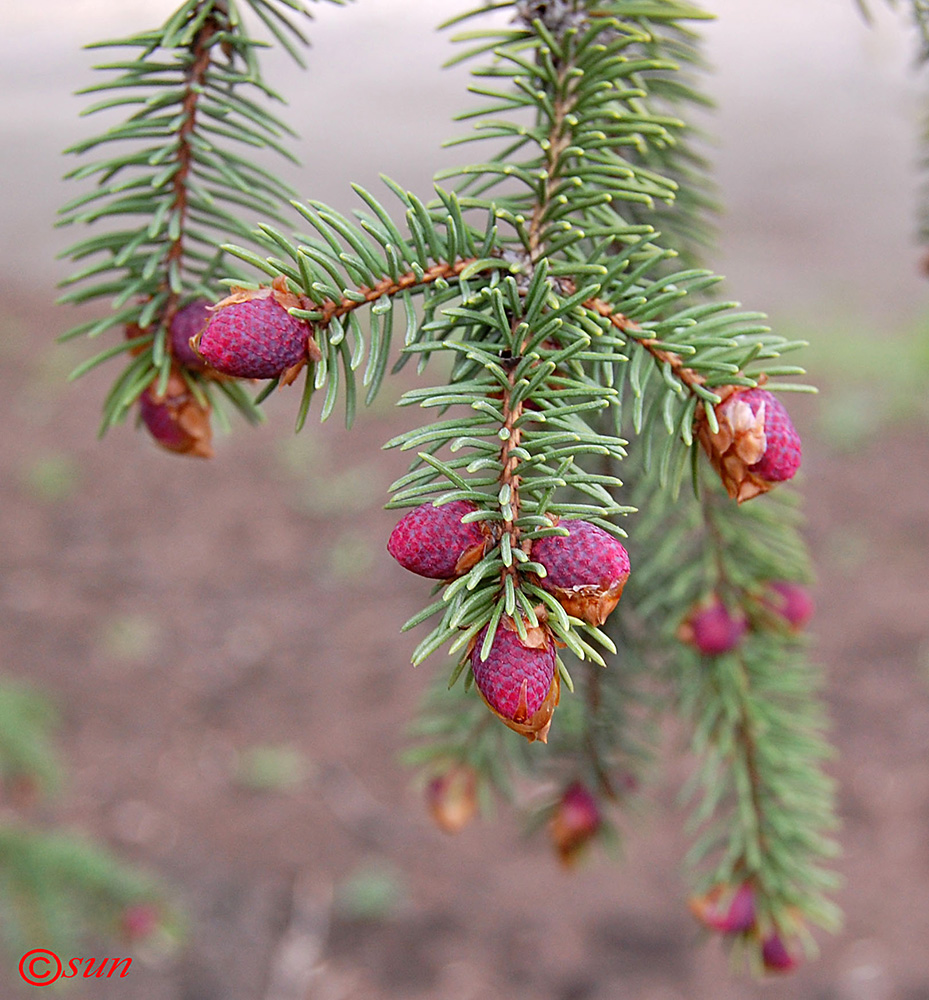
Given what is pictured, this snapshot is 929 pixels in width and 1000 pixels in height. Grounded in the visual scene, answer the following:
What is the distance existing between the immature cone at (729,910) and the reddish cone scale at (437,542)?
435 millimetres

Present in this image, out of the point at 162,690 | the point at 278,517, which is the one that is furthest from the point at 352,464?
the point at 162,690

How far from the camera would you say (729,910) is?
62 cm

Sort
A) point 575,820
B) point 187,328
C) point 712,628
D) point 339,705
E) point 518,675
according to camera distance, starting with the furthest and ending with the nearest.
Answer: point 339,705 → point 575,820 → point 712,628 → point 187,328 → point 518,675

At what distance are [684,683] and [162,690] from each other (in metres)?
1.79

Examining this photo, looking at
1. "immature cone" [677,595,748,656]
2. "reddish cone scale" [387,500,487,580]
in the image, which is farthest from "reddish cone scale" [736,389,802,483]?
"immature cone" [677,595,748,656]

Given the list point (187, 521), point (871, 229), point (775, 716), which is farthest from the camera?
point (871, 229)

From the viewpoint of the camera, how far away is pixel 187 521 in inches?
104

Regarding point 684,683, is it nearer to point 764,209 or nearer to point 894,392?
point 894,392

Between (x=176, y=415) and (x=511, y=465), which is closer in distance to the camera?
(x=511, y=465)

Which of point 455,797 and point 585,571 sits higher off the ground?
point 585,571

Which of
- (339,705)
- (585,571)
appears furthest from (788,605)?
(339,705)

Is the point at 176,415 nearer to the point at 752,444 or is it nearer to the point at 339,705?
the point at 752,444

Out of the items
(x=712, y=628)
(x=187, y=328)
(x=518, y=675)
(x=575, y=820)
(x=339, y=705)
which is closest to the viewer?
(x=518, y=675)

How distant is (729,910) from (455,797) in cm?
22
